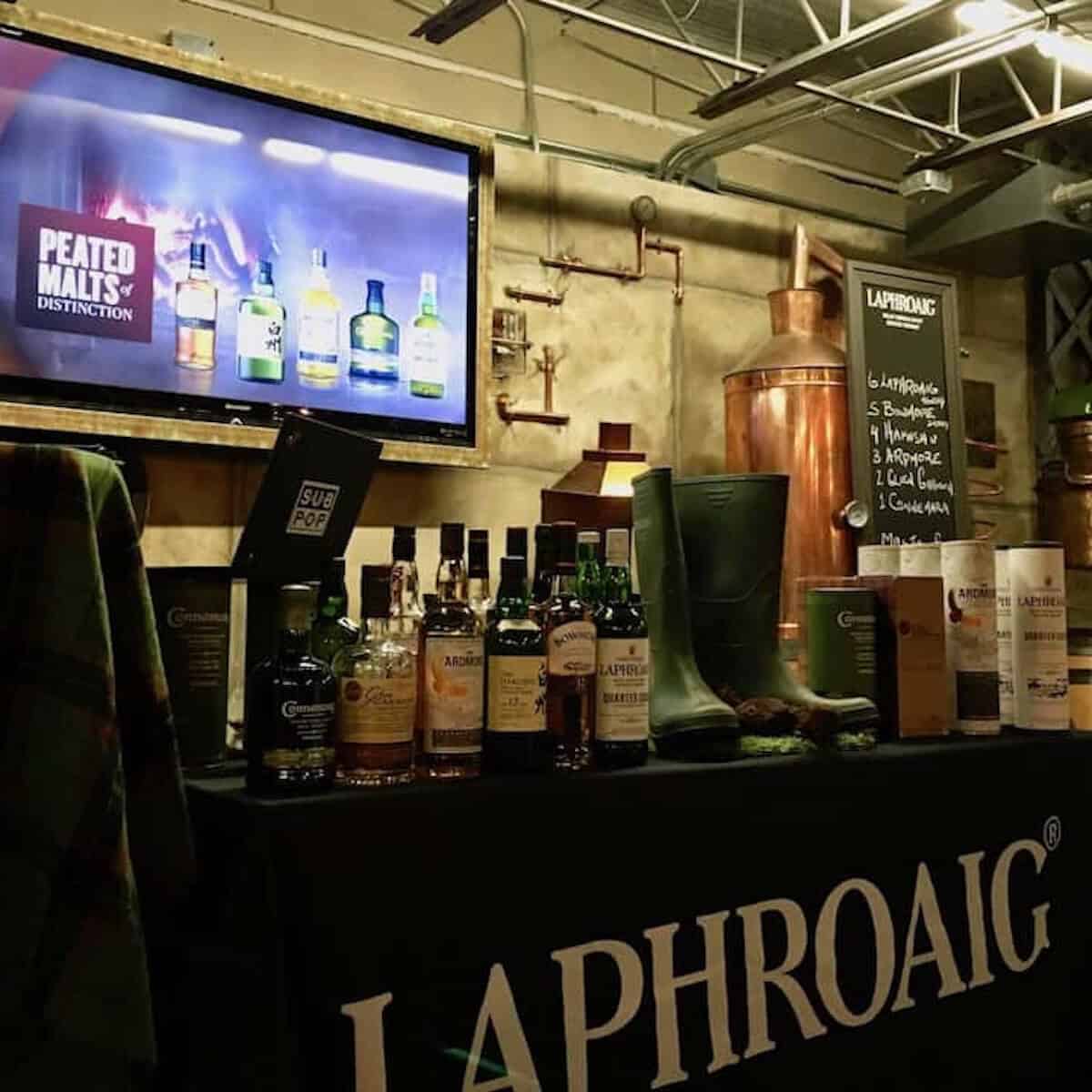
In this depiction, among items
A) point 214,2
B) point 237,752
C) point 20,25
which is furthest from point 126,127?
point 237,752

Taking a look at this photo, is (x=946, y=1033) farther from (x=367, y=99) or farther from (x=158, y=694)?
(x=367, y=99)

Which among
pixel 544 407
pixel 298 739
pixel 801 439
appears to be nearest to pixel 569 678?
pixel 298 739

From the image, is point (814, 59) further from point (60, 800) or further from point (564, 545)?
point (60, 800)

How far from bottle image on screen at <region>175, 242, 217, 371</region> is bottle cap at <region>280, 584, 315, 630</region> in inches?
56.5

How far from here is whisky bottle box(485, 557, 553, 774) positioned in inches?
56.8

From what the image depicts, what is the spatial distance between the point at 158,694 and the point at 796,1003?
36.9 inches

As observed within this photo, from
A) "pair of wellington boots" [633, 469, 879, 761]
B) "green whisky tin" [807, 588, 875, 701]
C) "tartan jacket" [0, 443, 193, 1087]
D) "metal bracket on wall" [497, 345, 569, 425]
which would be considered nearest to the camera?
"tartan jacket" [0, 443, 193, 1087]

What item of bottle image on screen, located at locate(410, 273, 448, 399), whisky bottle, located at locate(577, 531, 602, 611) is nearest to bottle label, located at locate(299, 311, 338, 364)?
bottle image on screen, located at locate(410, 273, 448, 399)

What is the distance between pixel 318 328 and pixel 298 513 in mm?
1444

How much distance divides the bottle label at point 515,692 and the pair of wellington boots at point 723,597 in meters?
0.30

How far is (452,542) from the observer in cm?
150

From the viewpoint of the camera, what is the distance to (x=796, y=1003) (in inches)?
63.2

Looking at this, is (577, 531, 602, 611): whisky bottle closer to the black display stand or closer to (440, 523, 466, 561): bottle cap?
(440, 523, 466, 561): bottle cap

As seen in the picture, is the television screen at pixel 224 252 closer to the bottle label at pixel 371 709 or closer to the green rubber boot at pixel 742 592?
the green rubber boot at pixel 742 592
